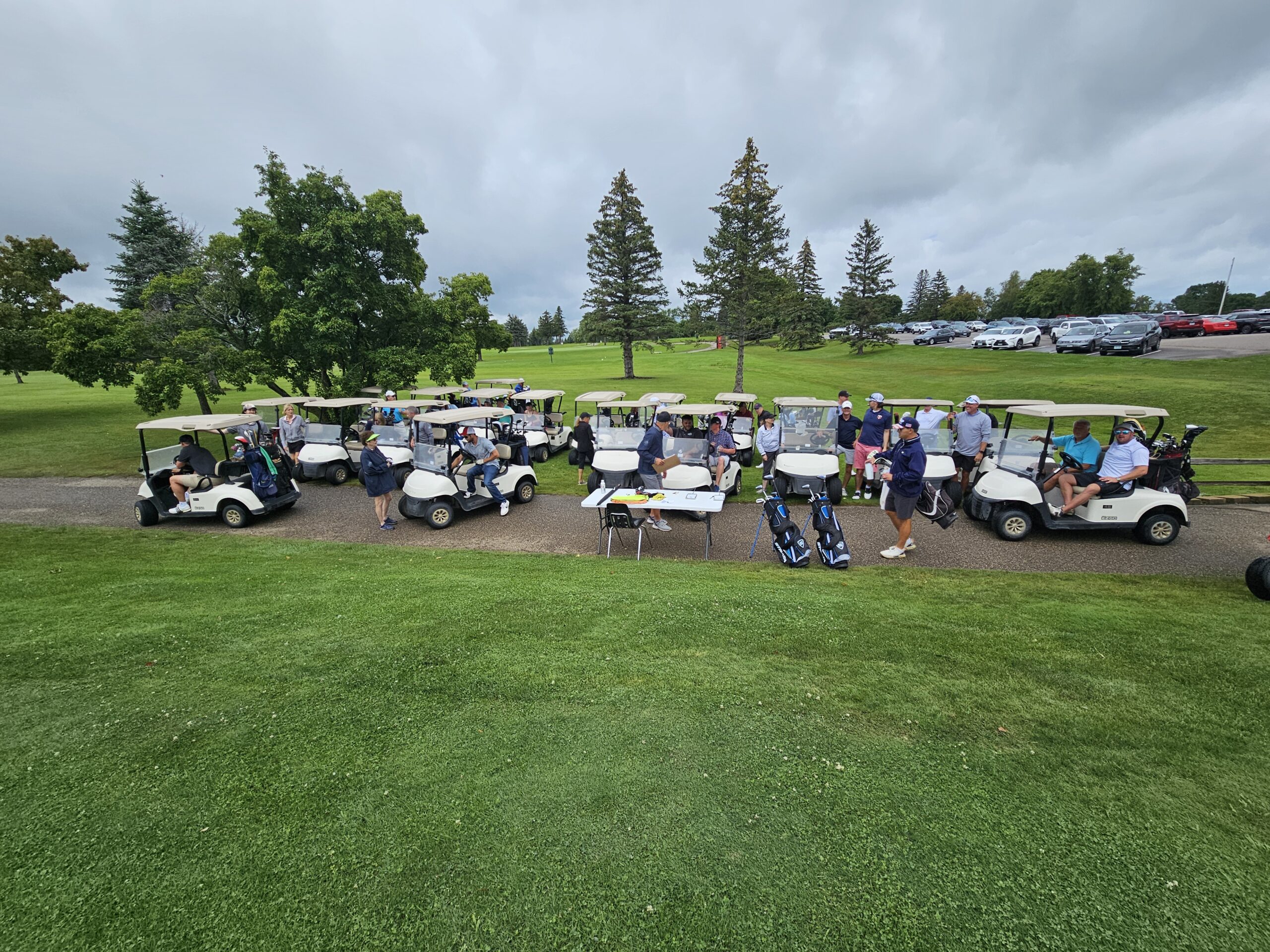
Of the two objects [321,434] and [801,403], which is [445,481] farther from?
[801,403]

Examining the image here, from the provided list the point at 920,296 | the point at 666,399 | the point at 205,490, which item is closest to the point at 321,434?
the point at 205,490

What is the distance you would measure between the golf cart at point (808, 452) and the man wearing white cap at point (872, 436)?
59cm

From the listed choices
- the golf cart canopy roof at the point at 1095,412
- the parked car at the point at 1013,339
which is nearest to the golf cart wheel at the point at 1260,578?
the golf cart canopy roof at the point at 1095,412

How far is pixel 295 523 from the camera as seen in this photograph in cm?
1030

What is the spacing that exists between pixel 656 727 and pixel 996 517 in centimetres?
775

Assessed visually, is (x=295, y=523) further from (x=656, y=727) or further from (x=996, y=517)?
(x=996, y=517)

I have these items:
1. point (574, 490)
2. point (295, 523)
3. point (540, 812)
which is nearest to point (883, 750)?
point (540, 812)

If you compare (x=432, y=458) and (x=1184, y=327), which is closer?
(x=432, y=458)

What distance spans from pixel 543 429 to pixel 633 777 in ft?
46.4

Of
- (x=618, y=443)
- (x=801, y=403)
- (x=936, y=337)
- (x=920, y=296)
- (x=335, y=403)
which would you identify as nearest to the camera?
(x=618, y=443)

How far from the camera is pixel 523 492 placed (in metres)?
11.6

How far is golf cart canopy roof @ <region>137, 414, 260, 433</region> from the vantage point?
9.72 meters

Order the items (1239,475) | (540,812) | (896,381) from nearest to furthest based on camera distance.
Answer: (540,812) < (1239,475) < (896,381)

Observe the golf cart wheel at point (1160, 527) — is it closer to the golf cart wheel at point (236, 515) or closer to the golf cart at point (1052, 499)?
the golf cart at point (1052, 499)
